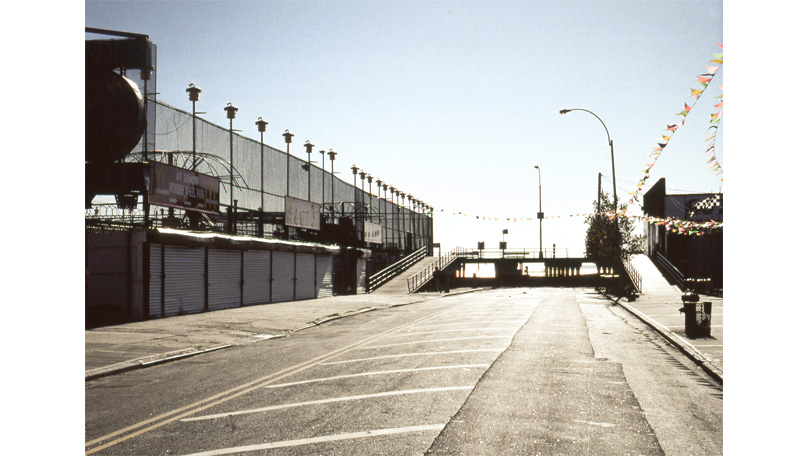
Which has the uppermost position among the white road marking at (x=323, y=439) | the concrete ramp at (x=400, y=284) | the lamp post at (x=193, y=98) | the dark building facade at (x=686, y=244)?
the lamp post at (x=193, y=98)

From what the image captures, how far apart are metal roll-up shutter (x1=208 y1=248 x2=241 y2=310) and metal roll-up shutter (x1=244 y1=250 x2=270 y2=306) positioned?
74 cm

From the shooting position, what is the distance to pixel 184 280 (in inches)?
925

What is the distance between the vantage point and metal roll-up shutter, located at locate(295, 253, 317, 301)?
1330 inches

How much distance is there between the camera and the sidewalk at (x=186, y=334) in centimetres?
1223

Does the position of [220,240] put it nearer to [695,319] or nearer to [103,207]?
[103,207]

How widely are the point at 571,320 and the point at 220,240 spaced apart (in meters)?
13.9

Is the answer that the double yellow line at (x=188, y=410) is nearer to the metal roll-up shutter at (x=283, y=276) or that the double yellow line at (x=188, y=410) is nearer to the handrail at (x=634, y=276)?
the metal roll-up shutter at (x=283, y=276)

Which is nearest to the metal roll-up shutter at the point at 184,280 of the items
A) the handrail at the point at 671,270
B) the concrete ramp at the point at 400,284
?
the concrete ramp at the point at 400,284

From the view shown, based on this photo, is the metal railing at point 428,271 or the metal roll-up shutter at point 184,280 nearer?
the metal roll-up shutter at point 184,280

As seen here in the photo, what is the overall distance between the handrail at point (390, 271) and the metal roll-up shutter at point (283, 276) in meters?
9.93

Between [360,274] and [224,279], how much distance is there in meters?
17.0

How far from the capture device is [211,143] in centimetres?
3125

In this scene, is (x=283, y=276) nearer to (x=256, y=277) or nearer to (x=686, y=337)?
(x=256, y=277)
